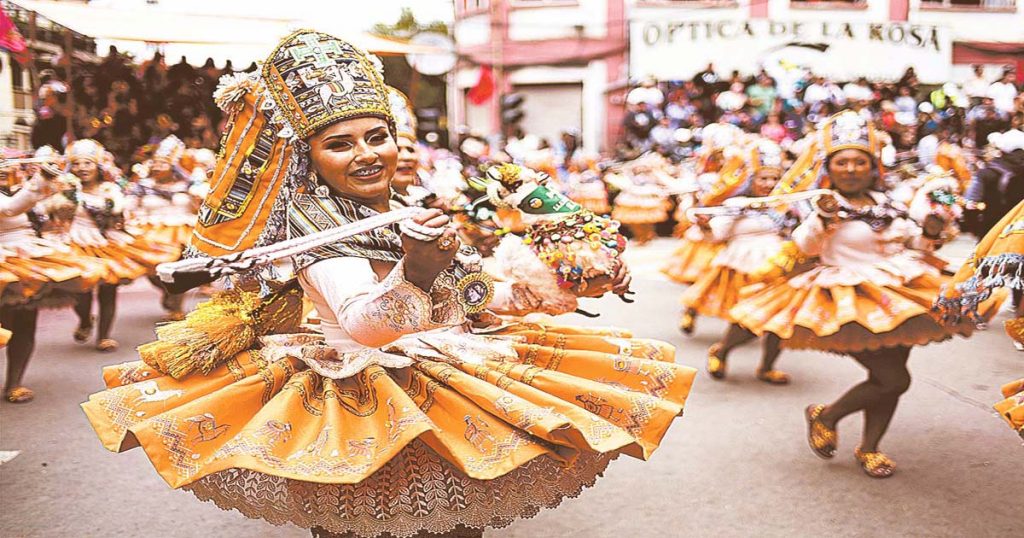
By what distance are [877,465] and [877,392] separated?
0.40 metres

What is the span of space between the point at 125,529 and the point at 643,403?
2.86 m

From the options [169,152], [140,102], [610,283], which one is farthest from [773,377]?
[140,102]

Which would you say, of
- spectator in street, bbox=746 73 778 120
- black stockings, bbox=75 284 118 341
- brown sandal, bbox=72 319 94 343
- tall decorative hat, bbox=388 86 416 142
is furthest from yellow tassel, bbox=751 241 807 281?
spectator in street, bbox=746 73 778 120

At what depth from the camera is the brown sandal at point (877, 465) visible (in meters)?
4.74

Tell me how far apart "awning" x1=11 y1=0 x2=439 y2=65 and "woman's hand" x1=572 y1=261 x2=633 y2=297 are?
655cm

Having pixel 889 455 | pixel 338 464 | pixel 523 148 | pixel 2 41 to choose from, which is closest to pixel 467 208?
pixel 338 464

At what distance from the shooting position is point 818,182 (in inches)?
202

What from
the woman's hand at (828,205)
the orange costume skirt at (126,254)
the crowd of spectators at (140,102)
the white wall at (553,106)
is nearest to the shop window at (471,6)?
the white wall at (553,106)

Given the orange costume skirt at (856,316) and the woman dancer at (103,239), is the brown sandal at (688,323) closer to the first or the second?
the orange costume skirt at (856,316)

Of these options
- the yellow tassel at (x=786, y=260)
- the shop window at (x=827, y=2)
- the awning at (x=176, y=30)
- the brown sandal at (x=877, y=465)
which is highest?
the shop window at (x=827, y=2)

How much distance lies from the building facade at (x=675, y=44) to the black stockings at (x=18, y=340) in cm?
1722

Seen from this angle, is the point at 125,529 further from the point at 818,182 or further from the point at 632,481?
the point at 818,182

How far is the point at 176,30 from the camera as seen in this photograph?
10.2 metres

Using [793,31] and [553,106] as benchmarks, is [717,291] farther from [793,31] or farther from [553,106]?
[553,106]
